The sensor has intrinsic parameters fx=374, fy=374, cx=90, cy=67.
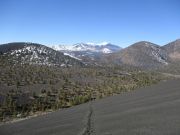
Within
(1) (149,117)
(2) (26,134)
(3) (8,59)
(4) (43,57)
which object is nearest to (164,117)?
(1) (149,117)

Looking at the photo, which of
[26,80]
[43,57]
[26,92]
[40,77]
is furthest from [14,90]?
[43,57]

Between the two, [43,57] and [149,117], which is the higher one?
[43,57]

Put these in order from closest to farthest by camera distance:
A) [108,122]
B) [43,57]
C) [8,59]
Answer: [108,122], [8,59], [43,57]

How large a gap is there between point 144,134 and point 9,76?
9838cm

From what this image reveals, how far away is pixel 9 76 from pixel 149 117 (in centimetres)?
9655

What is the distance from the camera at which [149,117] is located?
33.3 ft

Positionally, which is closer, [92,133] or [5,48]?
[92,133]

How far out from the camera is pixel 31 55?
178 metres

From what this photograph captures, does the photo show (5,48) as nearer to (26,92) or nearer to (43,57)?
(43,57)

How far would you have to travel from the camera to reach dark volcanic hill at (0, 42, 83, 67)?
164 metres

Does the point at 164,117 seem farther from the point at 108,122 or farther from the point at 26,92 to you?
the point at 26,92

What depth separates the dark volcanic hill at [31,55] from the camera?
164 meters

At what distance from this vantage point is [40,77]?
109 m

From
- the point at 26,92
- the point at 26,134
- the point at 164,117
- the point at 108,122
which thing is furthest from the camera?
→ the point at 26,92
